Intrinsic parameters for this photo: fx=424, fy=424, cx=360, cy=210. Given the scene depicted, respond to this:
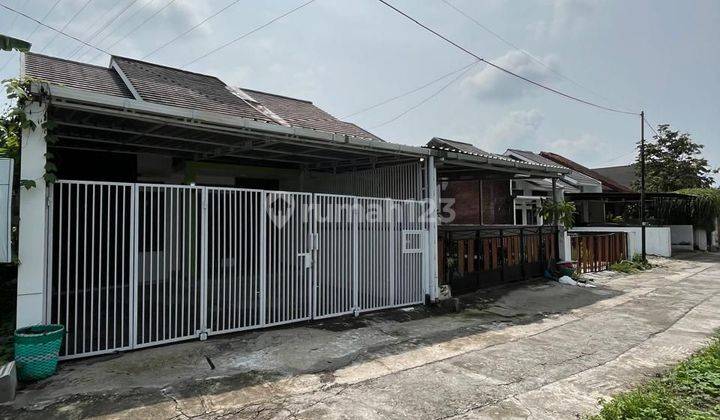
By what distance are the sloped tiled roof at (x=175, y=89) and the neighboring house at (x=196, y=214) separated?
6 cm

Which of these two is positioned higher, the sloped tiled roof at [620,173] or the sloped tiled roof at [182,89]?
the sloped tiled roof at [620,173]

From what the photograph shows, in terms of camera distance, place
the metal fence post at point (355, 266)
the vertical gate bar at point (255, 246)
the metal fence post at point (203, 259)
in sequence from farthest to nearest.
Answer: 1. the metal fence post at point (355, 266)
2. the vertical gate bar at point (255, 246)
3. the metal fence post at point (203, 259)

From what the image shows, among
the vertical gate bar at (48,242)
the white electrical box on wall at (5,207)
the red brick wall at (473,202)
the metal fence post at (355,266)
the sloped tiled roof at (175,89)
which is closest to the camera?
the white electrical box on wall at (5,207)

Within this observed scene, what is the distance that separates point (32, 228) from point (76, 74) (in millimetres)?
3821

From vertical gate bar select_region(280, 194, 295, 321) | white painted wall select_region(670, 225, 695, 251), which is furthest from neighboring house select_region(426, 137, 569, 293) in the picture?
white painted wall select_region(670, 225, 695, 251)

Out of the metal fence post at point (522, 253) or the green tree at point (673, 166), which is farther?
the green tree at point (673, 166)

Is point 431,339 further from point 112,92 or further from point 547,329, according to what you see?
point 112,92

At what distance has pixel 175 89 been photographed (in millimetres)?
7543

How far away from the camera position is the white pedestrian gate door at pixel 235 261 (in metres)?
5.05

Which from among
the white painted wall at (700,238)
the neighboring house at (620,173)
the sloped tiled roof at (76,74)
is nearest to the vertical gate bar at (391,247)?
the sloped tiled roof at (76,74)

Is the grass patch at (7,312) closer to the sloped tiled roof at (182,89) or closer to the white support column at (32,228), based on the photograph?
the white support column at (32,228)

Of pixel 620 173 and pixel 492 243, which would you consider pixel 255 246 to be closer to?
pixel 492 243

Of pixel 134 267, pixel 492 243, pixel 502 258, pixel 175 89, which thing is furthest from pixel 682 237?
pixel 134 267

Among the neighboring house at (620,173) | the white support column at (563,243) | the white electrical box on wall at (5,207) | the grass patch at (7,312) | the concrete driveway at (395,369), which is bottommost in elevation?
the concrete driveway at (395,369)
